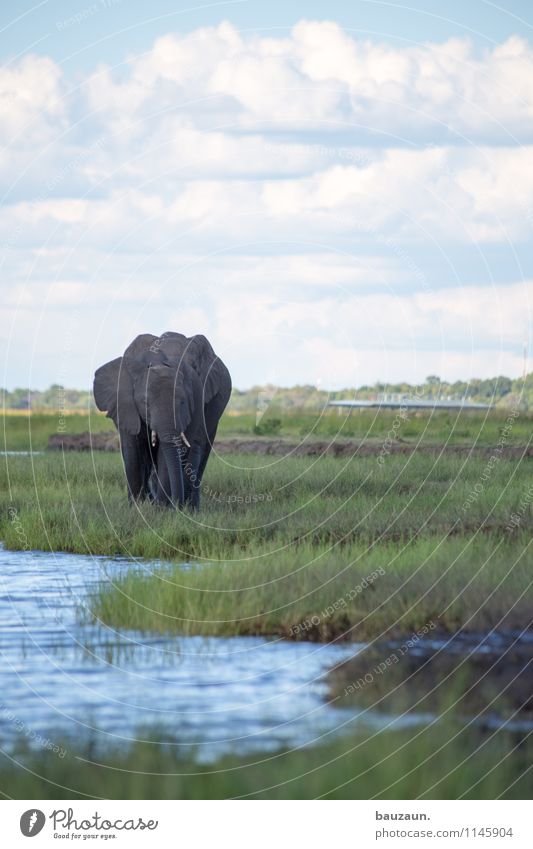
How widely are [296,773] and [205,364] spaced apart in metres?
13.9

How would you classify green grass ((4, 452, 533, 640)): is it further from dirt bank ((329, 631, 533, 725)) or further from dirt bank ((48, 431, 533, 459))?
dirt bank ((48, 431, 533, 459))

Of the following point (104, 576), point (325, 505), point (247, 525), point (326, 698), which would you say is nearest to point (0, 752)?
point (326, 698)

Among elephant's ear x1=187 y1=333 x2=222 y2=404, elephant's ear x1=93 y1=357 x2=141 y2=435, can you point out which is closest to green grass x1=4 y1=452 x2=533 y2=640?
elephant's ear x1=93 y1=357 x2=141 y2=435

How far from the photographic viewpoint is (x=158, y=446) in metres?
20.0

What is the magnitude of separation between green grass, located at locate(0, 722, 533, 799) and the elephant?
10382 mm

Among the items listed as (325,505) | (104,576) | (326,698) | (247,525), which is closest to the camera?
(326,698)

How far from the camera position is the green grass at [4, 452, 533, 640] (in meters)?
11.5

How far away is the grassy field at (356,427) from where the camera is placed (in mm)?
38562

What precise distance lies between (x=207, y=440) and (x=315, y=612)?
9665 millimetres

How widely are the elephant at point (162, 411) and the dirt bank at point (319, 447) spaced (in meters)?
9.21

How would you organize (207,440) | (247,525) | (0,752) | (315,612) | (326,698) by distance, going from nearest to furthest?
1. (0,752)
2. (326,698)
3. (315,612)
4. (247,525)
5. (207,440)

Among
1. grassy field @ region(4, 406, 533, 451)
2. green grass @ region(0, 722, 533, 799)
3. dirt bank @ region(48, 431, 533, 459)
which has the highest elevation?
grassy field @ region(4, 406, 533, 451)

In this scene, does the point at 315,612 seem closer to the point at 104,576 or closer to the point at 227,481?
the point at 104,576
